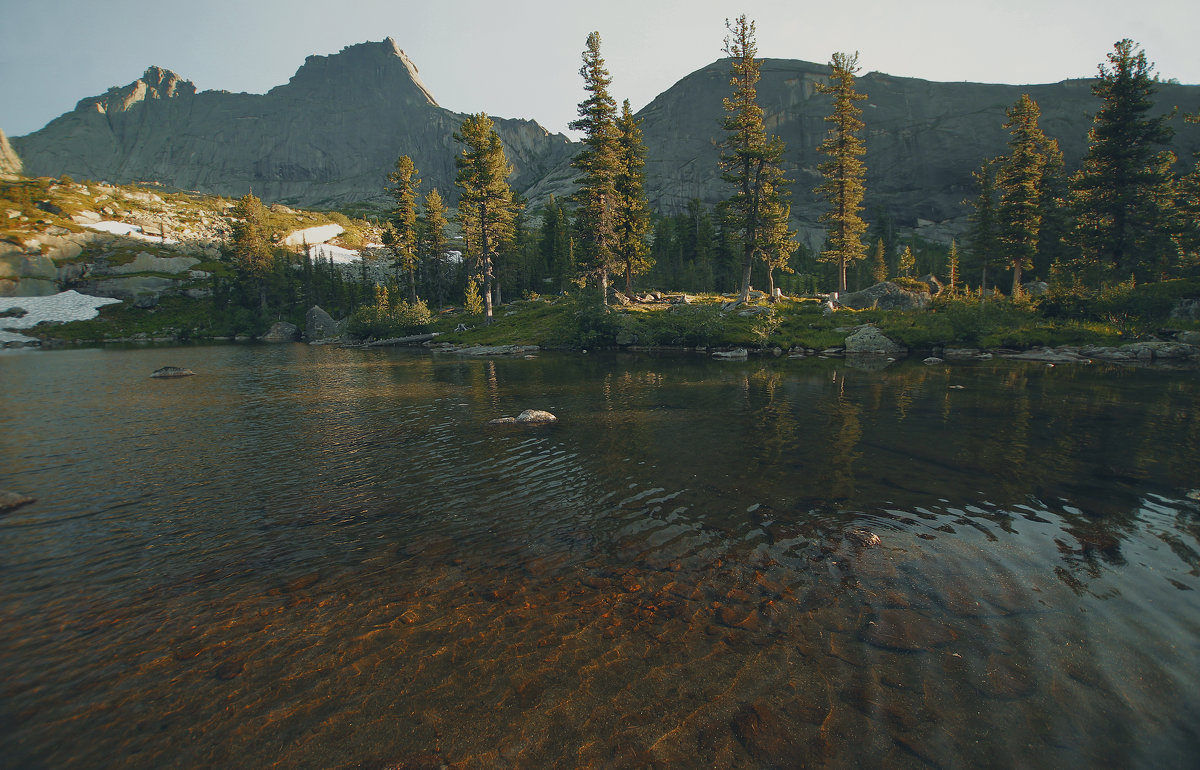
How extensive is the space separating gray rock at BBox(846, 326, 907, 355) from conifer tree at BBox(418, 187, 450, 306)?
226 ft

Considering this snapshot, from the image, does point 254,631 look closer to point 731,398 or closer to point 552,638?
point 552,638

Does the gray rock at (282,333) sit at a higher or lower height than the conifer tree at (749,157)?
lower

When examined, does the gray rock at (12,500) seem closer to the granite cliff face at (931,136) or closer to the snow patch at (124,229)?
the granite cliff face at (931,136)

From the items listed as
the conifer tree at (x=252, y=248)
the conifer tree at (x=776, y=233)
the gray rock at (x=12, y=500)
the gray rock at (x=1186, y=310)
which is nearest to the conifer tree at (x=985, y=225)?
the gray rock at (x=1186, y=310)

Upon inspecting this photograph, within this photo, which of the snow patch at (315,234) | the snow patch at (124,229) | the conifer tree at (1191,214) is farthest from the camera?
the snow patch at (315,234)

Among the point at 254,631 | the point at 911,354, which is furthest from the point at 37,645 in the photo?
the point at 911,354

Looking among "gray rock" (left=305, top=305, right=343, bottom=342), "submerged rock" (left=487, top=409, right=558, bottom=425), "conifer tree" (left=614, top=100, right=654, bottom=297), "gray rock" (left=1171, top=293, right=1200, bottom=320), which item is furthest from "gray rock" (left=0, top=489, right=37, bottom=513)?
"gray rock" (left=305, top=305, right=343, bottom=342)

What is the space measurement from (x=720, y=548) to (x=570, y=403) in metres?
16.0

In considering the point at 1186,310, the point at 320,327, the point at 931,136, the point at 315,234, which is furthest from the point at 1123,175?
the point at 315,234

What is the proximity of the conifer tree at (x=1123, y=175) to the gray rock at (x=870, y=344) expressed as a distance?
2242 centimetres

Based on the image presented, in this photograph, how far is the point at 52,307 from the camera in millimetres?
106812

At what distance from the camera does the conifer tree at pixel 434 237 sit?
87938 millimetres

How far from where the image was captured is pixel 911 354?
1726 inches

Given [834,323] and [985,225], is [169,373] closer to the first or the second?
[834,323]
